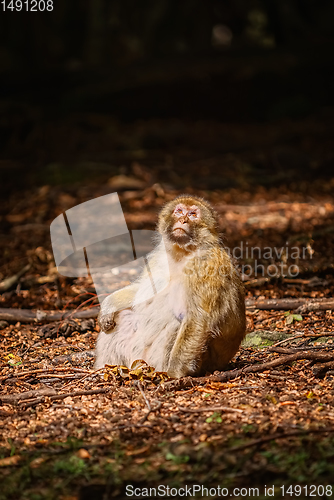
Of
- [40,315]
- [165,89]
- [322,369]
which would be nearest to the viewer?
[322,369]

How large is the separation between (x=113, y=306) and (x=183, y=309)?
72 cm

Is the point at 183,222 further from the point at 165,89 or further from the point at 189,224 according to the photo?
the point at 165,89

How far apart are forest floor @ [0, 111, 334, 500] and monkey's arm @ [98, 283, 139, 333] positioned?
1.34 feet

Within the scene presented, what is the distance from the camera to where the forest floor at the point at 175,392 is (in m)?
2.95

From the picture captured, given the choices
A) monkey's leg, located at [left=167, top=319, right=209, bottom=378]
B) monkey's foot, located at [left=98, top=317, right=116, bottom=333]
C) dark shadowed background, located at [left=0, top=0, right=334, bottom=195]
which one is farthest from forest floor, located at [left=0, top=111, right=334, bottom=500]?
dark shadowed background, located at [left=0, top=0, right=334, bottom=195]

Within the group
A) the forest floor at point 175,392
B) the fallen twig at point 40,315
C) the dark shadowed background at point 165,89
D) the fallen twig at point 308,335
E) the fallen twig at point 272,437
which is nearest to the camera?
the forest floor at point 175,392

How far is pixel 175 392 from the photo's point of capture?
13.2ft

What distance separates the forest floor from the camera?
2.95 m

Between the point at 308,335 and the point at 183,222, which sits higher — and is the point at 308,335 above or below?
below

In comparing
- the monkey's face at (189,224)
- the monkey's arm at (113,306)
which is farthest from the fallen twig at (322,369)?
the monkey's arm at (113,306)

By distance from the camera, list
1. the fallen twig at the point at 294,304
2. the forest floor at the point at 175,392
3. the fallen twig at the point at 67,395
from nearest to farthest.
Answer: the forest floor at the point at 175,392
the fallen twig at the point at 67,395
the fallen twig at the point at 294,304

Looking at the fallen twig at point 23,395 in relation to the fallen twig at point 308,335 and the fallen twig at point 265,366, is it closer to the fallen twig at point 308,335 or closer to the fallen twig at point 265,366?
the fallen twig at point 265,366

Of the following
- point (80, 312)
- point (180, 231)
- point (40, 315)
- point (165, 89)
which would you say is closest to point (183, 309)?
point (180, 231)

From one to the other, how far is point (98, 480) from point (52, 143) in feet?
42.2
